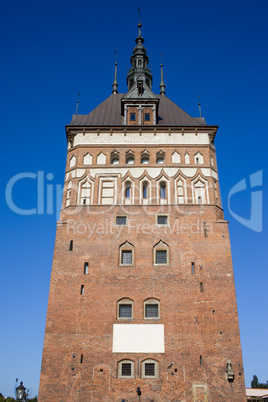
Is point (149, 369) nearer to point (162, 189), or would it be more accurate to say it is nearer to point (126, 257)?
point (126, 257)

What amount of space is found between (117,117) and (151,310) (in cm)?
1450

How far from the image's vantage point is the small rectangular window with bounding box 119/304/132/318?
854 inches

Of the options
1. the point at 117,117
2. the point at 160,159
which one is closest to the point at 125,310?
the point at 160,159

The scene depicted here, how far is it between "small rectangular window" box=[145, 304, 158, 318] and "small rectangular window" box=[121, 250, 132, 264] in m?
2.80

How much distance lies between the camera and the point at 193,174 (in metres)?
26.1

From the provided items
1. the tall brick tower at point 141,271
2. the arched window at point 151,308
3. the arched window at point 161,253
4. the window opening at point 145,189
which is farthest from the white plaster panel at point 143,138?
the arched window at point 151,308

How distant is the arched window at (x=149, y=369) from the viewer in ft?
65.9

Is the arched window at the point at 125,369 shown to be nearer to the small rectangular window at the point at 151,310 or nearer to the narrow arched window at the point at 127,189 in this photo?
the small rectangular window at the point at 151,310

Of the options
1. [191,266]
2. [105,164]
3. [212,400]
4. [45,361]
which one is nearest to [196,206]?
[191,266]

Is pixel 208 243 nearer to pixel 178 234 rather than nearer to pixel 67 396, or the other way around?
pixel 178 234

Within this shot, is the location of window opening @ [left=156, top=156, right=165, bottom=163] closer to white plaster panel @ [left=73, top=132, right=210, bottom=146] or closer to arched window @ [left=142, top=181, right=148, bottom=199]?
white plaster panel @ [left=73, top=132, right=210, bottom=146]

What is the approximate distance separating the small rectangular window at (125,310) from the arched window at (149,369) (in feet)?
8.32

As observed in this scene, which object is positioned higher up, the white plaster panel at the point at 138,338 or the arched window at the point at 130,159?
the arched window at the point at 130,159

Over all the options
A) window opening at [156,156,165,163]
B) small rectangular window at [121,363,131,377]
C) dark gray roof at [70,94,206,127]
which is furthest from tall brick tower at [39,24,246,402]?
window opening at [156,156,165,163]
